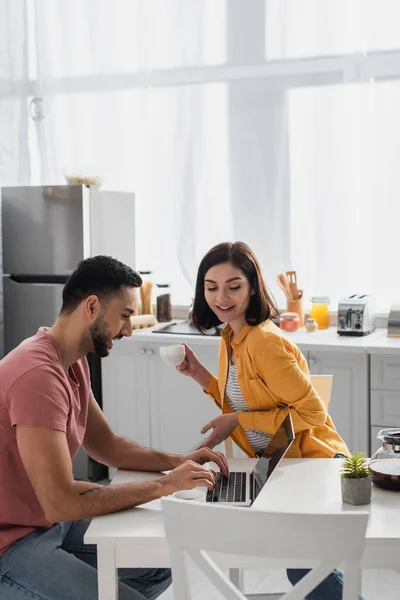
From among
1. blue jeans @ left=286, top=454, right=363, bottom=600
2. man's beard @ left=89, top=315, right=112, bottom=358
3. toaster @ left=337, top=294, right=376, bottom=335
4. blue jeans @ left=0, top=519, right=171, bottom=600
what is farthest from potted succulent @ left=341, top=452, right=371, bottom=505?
toaster @ left=337, top=294, right=376, bottom=335

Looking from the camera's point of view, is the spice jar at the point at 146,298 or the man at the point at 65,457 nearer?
the man at the point at 65,457

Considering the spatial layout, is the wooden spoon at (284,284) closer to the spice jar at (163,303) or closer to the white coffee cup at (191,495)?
the spice jar at (163,303)

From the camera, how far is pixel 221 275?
8.23 ft

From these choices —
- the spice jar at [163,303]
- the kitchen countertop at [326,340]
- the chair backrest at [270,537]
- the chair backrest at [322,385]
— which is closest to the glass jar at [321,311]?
the kitchen countertop at [326,340]

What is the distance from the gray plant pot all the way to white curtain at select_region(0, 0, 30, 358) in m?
3.40

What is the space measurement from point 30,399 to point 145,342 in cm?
214

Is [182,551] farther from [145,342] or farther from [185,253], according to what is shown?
[185,253]

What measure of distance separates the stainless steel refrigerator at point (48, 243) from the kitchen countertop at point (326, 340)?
0.42 metres

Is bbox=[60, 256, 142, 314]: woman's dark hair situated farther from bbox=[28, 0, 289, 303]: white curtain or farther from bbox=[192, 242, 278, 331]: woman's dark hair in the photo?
bbox=[28, 0, 289, 303]: white curtain

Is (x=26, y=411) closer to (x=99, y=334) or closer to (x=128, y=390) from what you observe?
(x=99, y=334)

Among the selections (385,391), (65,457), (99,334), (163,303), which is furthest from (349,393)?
(65,457)

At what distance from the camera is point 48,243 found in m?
4.20

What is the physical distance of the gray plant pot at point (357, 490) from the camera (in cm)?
180

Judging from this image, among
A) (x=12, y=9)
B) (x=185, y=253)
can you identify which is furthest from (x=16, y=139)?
(x=185, y=253)
